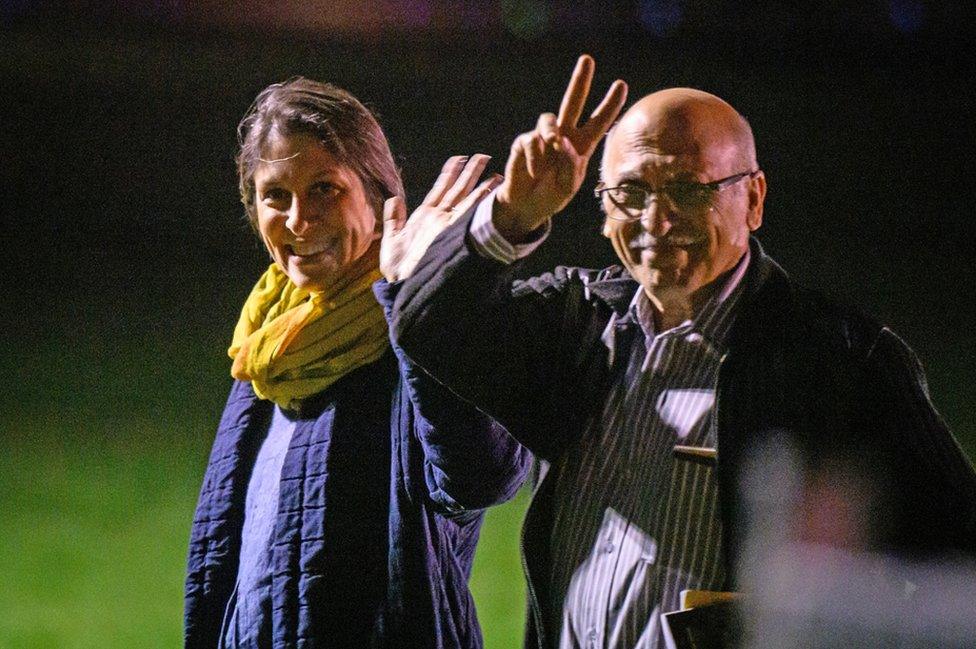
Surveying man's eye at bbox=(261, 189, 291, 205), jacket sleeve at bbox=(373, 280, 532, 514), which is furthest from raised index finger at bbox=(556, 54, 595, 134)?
man's eye at bbox=(261, 189, 291, 205)

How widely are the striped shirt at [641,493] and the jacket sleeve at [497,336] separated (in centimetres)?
6

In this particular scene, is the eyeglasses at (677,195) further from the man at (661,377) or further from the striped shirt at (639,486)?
the striped shirt at (639,486)

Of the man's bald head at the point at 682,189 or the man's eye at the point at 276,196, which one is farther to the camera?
the man's eye at the point at 276,196

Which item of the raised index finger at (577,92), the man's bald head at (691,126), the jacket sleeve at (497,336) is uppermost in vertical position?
the raised index finger at (577,92)

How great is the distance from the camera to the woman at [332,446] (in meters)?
1.73

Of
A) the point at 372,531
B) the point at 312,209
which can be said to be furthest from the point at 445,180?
the point at 372,531

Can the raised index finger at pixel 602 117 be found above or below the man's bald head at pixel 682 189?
above

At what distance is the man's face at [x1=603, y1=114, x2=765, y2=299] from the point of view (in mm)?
1506

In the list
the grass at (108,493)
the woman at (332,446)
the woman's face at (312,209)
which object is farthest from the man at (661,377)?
the grass at (108,493)

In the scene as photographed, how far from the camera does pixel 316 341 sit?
187 cm

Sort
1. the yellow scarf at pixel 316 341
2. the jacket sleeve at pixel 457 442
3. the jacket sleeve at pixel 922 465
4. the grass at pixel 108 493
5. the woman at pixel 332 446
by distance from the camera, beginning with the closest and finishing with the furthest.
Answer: the jacket sleeve at pixel 922 465 < the jacket sleeve at pixel 457 442 < the woman at pixel 332 446 < the yellow scarf at pixel 316 341 < the grass at pixel 108 493

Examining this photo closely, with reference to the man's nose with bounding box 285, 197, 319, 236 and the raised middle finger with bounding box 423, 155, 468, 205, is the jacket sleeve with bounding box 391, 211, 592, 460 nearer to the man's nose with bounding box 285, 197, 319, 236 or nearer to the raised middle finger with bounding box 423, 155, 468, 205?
the raised middle finger with bounding box 423, 155, 468, 205

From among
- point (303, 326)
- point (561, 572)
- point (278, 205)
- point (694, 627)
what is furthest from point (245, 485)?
point (694, 627)

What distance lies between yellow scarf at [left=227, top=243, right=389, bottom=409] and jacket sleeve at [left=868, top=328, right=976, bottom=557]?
798 millimetres
